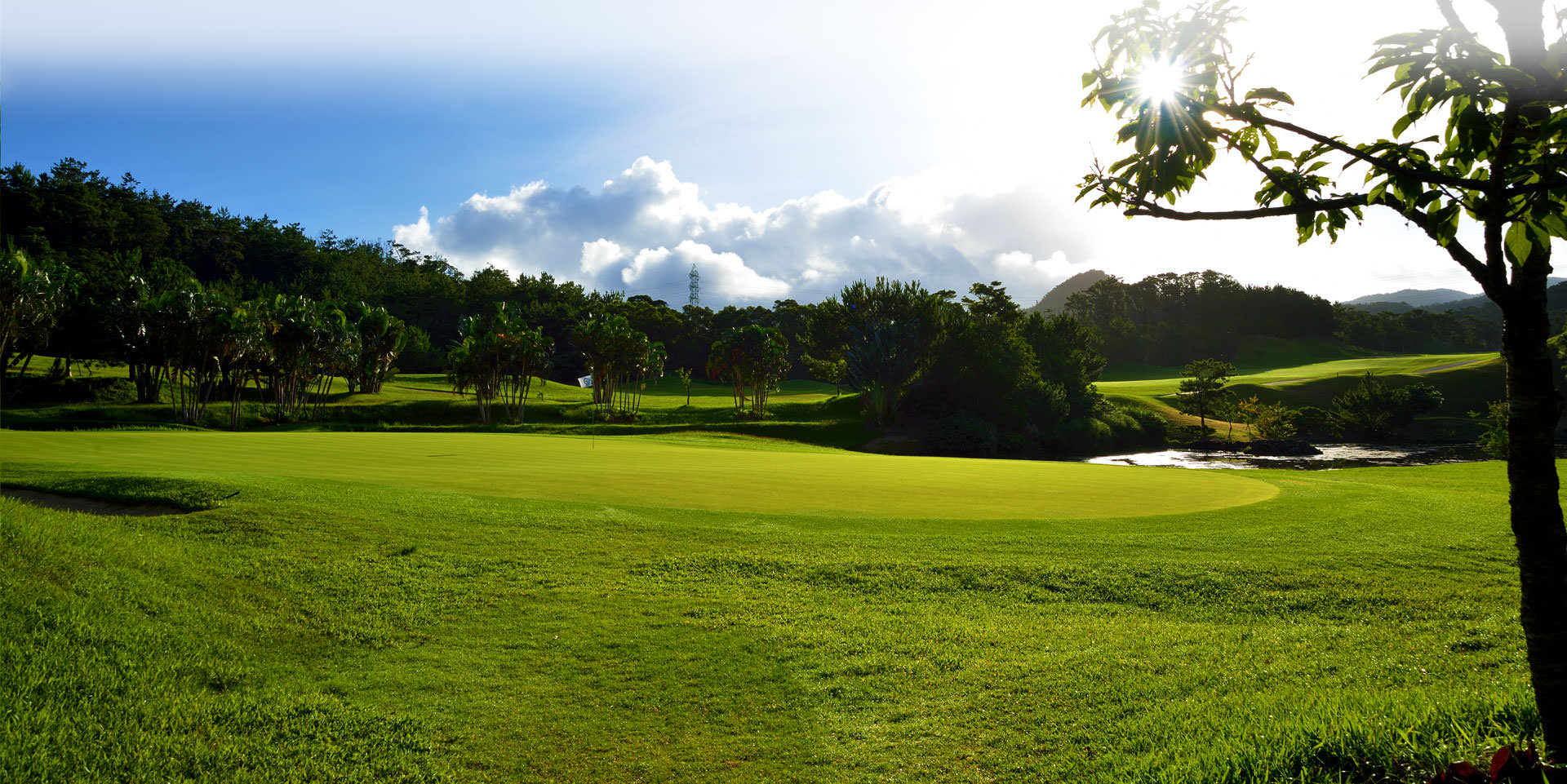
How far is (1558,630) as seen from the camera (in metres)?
3.69

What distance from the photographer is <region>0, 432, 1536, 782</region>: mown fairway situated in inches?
202

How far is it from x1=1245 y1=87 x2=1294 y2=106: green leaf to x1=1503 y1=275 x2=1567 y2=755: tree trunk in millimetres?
1470

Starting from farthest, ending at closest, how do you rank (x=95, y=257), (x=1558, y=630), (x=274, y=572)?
(x=95, y=257)
(x=274, y=572)
(x=1558, y=630)

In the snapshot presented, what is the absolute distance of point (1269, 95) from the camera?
3.65 metres

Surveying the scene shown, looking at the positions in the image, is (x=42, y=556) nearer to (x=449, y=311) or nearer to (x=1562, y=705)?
(x=1562, y=705)

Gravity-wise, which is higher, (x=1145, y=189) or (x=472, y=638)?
(x=1145, y=189)

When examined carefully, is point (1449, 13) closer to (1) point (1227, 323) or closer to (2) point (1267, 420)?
(2) point (1267, 420)

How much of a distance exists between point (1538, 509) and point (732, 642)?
584 cm

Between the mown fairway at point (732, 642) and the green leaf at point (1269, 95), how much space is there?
11.5ft

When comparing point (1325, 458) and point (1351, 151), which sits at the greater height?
point (1351, 151)

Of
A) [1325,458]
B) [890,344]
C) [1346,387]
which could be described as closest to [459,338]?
[890,344]

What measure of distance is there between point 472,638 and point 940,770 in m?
4.80

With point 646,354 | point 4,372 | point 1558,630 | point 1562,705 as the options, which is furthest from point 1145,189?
point 4,372

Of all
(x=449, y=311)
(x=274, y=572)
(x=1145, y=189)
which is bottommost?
(x=274, y=572)
